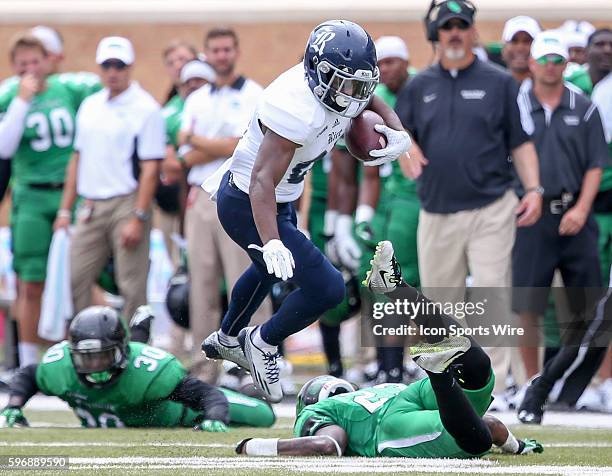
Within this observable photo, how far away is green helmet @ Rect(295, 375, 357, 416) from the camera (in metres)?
5.96

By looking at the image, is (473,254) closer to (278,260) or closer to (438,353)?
(278,260)

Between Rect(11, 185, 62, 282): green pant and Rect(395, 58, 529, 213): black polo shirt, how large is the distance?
2.91 m

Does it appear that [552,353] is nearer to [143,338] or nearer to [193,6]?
[143,338]

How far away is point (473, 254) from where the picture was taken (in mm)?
8109

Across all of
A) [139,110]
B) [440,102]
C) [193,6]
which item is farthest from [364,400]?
[193,6]

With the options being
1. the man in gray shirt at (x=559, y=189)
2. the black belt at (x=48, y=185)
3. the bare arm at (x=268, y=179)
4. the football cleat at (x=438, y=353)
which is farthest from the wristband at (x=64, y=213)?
the football cleat at (x=438, y=353)

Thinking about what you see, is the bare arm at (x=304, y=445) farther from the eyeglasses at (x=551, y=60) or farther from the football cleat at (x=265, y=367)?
the eyeglasses at (x=551, y=60)

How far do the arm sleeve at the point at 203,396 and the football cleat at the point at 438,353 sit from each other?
80.0 inches

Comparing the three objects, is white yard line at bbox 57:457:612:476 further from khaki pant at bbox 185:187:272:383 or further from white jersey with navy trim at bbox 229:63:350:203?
khaki pant at bbox 185:187:272:383

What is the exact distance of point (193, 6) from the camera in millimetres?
18016

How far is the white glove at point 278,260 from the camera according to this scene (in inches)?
222

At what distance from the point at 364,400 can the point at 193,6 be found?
12.9 metres

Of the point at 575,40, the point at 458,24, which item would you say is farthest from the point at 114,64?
the point at 575,40

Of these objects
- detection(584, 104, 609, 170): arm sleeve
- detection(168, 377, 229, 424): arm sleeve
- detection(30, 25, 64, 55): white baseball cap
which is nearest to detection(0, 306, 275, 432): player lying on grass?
detection(168, 377, 229, 424): arm sleeve
